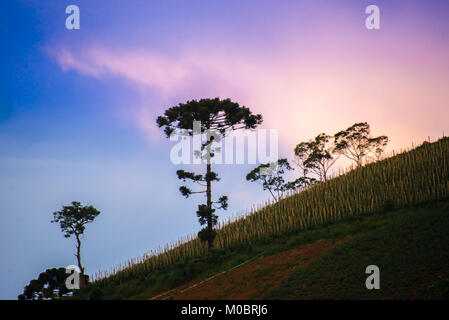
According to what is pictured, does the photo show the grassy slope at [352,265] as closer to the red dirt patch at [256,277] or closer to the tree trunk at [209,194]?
the red dirt patch at [256,277]

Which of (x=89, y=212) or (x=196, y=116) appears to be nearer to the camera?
(x=196, y=116)

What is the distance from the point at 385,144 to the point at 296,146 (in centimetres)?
1046

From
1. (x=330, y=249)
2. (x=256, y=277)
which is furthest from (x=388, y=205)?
(x=256, y=277)

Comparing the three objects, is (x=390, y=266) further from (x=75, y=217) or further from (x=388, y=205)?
(x=75, y=217)

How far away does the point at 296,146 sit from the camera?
→ 125ft

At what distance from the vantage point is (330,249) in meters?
12.1

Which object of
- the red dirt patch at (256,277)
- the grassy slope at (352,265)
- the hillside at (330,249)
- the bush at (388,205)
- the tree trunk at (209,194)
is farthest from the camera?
the tree trunk at (209,194)

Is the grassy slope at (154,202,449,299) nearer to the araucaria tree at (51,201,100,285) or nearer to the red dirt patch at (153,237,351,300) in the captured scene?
the red dirt patch at (153,237,351,300)

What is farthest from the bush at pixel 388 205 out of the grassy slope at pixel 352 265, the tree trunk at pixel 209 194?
the tree trunk at pixel 209 194

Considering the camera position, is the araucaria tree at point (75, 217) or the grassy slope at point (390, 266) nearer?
the grassy slope at point (390, 266)

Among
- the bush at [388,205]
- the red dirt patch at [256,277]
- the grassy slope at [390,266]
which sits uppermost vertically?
the bush at [388,205]

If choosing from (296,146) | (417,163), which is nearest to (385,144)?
(296,146)

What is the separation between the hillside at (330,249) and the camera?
8812 mm

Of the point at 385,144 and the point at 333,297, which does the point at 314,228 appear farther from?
the point at 385,144
